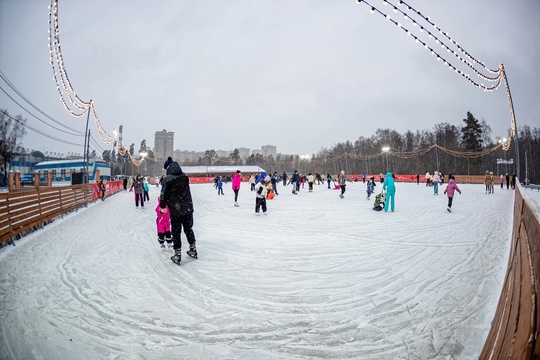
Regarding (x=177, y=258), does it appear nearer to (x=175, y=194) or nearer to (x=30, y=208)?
(x=175, y=194)

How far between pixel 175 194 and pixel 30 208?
600 centimetres

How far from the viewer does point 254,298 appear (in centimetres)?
328

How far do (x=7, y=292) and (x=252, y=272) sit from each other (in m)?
3.31

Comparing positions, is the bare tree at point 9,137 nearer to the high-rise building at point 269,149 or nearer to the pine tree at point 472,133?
the pine tree at point 472,133

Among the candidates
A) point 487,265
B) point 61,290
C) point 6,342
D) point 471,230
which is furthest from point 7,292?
point 471,230

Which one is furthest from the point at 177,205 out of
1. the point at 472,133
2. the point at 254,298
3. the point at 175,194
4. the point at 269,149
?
the point at 269,149

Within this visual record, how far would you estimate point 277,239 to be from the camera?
6367 millimetres

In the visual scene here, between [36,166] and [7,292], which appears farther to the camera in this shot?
[36,166]

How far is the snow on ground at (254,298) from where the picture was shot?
7.87 feet

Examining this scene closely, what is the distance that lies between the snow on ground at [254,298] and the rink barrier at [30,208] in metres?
0.64

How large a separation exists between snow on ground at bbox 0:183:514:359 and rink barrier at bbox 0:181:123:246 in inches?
25.4

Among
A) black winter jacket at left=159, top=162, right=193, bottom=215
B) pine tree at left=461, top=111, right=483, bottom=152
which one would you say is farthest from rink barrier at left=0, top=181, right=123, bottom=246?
pine tree at left=461, top=111, right=483, bottom=152

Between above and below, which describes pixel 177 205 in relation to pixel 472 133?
below

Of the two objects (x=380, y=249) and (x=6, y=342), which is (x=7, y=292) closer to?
(x=6, y=342)
